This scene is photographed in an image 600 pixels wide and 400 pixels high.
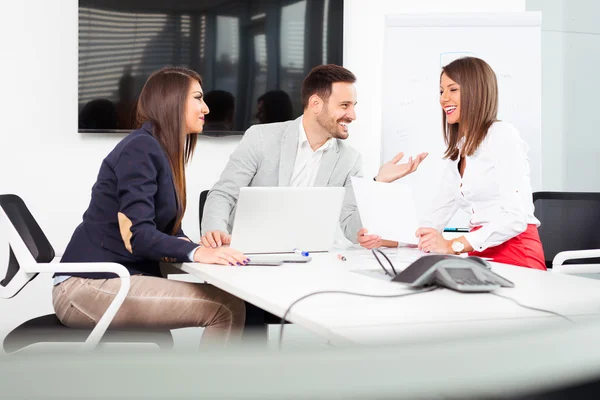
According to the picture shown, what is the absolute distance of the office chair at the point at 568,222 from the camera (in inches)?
94.7

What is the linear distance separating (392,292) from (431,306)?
0.50ft

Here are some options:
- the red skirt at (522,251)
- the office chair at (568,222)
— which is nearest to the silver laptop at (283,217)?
the red skirt at (522,251)

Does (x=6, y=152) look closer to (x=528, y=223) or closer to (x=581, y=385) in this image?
(x=528, y=223)

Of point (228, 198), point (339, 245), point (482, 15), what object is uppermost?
point (482, 15)

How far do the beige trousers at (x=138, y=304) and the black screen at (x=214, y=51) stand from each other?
1.59 meters

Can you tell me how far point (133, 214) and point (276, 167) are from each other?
0.82m

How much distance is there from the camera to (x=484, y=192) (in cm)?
199

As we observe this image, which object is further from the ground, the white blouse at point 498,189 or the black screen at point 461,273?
the white blouse at point 498,189

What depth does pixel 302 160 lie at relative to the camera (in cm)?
246

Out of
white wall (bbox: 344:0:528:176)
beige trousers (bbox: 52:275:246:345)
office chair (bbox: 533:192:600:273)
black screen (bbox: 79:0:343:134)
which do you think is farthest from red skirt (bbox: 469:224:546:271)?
black screen (bbox: 79:0:343:134)

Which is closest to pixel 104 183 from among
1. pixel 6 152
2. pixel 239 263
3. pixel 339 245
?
pixel 239 263

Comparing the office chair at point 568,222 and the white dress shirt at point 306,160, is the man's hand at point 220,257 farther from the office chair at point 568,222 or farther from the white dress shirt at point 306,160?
the office chair at point 568,222

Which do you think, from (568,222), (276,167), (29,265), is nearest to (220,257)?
(29,265)

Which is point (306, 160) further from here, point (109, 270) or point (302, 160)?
point (109, 270)
